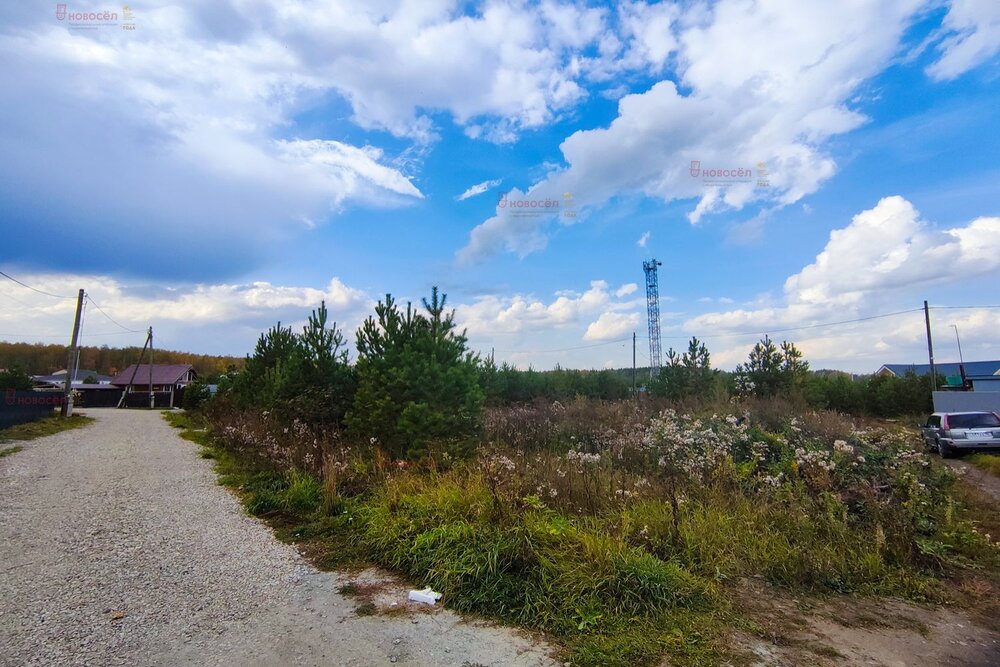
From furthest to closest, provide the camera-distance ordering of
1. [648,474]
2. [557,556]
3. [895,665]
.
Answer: [648,474]
[557,556]
[895,665]

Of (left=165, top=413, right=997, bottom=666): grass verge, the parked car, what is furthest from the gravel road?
the parked car

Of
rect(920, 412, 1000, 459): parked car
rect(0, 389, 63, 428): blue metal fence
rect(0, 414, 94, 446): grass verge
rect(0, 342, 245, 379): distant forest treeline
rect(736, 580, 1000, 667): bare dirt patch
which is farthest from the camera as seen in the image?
rect(0, 342, 245, 379): distant forest treeline

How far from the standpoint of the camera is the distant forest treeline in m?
78.8

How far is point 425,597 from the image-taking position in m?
4.08

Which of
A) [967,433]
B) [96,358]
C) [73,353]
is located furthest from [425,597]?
[96,358]

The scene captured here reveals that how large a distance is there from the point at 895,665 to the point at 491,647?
2.50 meters

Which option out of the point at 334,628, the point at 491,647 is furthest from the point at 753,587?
the point at 334,628

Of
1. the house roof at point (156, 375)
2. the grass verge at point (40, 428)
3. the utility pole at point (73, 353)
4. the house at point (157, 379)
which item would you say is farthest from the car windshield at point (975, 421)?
the house roof at point (156, 375)

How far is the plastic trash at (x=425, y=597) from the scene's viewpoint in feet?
13.3

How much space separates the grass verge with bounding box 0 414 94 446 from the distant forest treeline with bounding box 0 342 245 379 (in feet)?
191

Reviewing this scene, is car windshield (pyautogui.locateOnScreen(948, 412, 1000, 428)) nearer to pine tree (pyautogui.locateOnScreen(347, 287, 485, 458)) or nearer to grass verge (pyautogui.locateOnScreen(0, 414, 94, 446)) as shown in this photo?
pine tree (pyautogui.locateOnScreen(347, 287, 485, 458))

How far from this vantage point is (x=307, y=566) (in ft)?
16.0

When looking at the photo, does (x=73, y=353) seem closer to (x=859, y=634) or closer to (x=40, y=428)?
(x=40, y=428)

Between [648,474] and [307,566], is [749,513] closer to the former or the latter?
[648,474]
